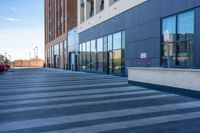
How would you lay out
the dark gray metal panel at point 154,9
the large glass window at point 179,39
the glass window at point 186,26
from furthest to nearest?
the dark gray metal panel at point 154,9
the large glass window at point 179,39
the glass window at point 186,26

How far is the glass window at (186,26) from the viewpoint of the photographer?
58.2ft

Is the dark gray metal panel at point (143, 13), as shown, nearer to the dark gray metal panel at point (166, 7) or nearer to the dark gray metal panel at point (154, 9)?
the dark gray metal panel at point (154, 9)

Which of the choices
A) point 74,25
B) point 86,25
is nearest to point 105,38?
point 86,25

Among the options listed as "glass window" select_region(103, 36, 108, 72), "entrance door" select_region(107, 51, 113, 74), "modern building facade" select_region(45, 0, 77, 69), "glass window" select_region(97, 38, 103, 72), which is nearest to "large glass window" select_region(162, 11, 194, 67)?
"entrance door" select_region(107, 51, 113, 74)

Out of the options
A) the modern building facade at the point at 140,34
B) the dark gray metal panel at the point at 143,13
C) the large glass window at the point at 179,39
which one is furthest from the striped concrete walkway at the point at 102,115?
the dark gray metal panel at the point at 143,13

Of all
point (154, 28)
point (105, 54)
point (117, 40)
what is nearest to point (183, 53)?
point (154, 28)

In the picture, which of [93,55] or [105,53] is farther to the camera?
[93,55]

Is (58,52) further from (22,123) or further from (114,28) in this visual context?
(22,123)

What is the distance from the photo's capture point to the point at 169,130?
25.1 ft

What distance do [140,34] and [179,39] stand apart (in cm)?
594

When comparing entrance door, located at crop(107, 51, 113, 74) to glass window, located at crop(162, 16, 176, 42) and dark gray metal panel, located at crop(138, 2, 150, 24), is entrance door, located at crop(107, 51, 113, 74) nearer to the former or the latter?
dark gray metal panel, located at crop(138, 2, 150, 24)

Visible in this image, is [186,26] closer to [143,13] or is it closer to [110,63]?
[143,13]

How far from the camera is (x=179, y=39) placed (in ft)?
62.4

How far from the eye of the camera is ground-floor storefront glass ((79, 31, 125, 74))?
2945 centimetres
